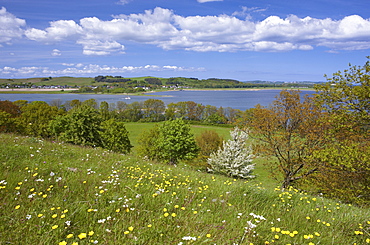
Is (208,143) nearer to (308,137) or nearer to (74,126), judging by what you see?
(74,126)

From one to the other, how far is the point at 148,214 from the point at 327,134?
52.4 ft

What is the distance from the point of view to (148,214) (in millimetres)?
4621

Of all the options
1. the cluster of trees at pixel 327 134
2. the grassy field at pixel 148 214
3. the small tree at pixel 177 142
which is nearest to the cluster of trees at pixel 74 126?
the small tree at pixel 177 142

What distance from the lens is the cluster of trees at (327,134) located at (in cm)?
1276

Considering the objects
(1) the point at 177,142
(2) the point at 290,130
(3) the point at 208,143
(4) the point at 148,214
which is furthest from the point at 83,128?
(4) the point at 148,214

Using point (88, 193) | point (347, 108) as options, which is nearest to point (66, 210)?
point (88, 193)

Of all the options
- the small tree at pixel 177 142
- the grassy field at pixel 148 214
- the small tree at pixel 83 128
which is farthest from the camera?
the small tree at pixel 177 142

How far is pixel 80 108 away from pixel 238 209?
28935 mm

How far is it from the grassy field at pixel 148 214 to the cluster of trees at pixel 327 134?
20.4 ft

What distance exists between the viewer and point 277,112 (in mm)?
19547

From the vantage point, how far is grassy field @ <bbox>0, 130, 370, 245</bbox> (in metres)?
3.86

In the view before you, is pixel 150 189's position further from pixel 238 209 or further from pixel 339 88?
pixel 339 88

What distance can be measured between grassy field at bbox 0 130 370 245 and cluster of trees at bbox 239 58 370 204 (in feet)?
20.4

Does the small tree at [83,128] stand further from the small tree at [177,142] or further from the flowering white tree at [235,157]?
the flowering white tree at [235,157]
